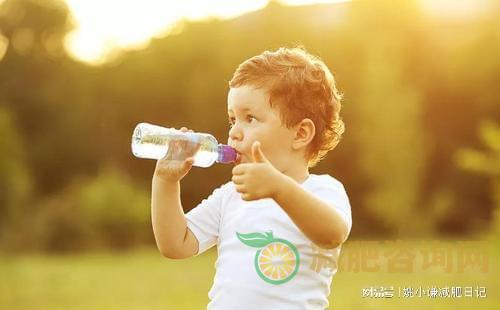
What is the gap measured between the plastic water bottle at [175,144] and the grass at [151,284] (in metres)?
5.01

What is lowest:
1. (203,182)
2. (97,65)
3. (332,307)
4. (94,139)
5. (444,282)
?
(332,307)

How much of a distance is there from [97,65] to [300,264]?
2098 cm

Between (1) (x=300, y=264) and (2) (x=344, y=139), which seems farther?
(2) (x=344, y=139)

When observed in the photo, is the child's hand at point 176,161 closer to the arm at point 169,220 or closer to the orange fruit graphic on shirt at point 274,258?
the arm at point 169,220

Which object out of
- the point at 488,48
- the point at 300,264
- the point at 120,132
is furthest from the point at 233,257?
the point at 120,132

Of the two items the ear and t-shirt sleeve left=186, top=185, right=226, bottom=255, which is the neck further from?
t-shirt sleeve left=186, top=185, right=226, bottom=255

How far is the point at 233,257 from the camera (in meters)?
2.54

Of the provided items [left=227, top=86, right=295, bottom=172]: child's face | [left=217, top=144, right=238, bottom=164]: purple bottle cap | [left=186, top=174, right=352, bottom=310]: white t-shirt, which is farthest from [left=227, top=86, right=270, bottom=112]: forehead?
[left=186, top=174, right=352, bottom=310]: white t-shirt

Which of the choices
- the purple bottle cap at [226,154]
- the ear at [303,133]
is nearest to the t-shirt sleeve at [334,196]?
the ear at [303,133]

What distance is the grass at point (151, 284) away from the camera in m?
8.94

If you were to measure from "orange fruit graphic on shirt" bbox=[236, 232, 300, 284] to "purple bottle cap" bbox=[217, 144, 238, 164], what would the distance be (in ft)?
0.72

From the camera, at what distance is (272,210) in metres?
2.54

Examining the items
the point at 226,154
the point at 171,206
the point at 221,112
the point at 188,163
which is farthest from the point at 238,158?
the point at 221,112

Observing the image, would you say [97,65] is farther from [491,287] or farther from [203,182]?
[491,287]
